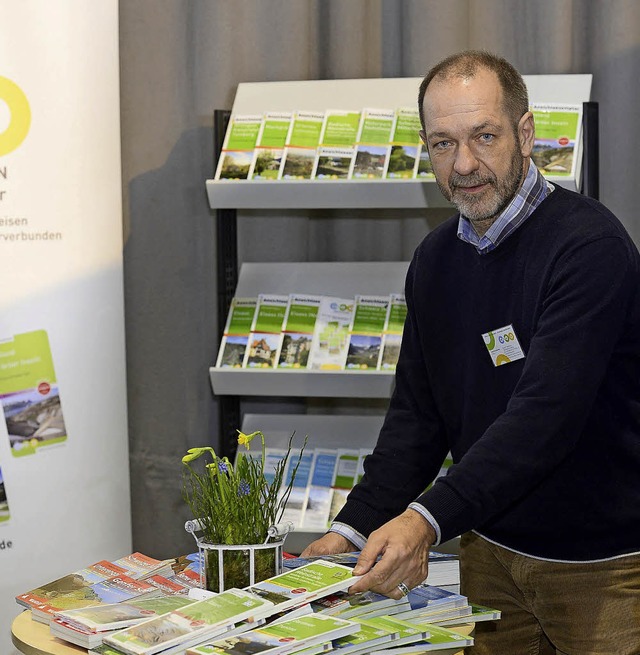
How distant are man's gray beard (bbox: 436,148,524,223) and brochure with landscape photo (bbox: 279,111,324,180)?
1.06 metres

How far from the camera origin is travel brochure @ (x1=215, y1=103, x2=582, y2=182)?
2.99m

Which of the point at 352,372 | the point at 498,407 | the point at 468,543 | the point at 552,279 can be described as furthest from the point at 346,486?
the point at 552,279

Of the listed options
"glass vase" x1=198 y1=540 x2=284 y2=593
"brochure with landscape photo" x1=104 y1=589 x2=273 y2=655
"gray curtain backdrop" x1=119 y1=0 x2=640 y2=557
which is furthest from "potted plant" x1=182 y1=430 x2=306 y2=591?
"gray curtain backdrop" x1=119 y1=0 x2=640 y2=557

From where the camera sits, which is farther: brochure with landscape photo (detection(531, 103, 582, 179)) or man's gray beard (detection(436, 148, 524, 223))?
brochure with landscape photo (detection(531, 103, 582, 179))

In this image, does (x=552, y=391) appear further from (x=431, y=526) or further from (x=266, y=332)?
(x=266, y=332)

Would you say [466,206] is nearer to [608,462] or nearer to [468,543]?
[608,462]

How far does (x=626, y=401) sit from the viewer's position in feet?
6.59

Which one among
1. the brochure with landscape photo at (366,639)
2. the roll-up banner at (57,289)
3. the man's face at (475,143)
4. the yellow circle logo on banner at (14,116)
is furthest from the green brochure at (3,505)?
the brochure with landscape photo at (366,639)

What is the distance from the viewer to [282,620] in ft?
5.09

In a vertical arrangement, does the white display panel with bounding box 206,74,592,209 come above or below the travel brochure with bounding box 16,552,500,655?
above

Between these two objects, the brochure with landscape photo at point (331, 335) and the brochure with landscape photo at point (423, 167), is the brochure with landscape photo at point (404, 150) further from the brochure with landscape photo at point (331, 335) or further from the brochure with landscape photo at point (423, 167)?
the brochure with landscape photo at point (331, 335)

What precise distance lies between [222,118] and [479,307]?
1544 millimetres

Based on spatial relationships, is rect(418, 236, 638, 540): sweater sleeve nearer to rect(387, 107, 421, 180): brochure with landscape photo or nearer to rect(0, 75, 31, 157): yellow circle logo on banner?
rect(387, 107, 421, 180): brochure with landscape photo

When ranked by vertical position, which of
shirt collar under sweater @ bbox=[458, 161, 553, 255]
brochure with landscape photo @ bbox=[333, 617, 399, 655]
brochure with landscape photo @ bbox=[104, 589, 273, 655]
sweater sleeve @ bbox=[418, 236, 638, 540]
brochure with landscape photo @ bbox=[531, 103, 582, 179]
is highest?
brochure with landscape photo @ bbox=[531, 103, 582, 179]
